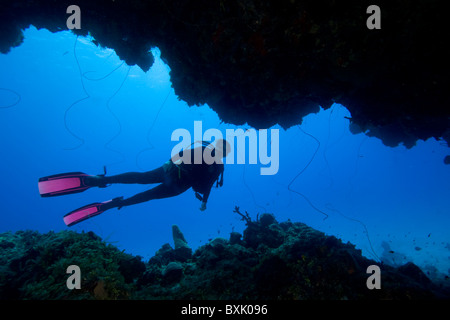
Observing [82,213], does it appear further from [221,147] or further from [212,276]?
[221,147]

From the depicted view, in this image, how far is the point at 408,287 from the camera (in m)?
3.67

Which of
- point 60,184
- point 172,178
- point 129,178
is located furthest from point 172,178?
point 60,184

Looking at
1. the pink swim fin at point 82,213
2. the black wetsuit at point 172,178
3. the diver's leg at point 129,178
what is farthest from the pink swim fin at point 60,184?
the black wetsuit at point 172,178

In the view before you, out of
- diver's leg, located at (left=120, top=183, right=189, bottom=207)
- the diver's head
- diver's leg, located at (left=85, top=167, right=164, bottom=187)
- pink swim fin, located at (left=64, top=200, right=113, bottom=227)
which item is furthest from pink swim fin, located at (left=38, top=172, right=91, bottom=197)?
the diver's head

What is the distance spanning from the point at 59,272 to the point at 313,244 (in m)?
6.13

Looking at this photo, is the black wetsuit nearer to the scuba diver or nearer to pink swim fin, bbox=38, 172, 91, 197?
the scuba diver

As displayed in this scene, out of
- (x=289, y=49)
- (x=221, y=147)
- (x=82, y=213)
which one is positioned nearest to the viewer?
(x=289, y=49)

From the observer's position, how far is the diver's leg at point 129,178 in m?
6.53

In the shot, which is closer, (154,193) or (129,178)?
(129,178)

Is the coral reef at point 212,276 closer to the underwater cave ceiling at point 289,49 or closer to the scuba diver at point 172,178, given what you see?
the scuba diver at point 172,178

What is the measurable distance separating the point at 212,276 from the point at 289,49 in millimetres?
6302

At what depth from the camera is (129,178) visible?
674cm

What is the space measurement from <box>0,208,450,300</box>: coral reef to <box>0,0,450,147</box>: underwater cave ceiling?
15.6ft
